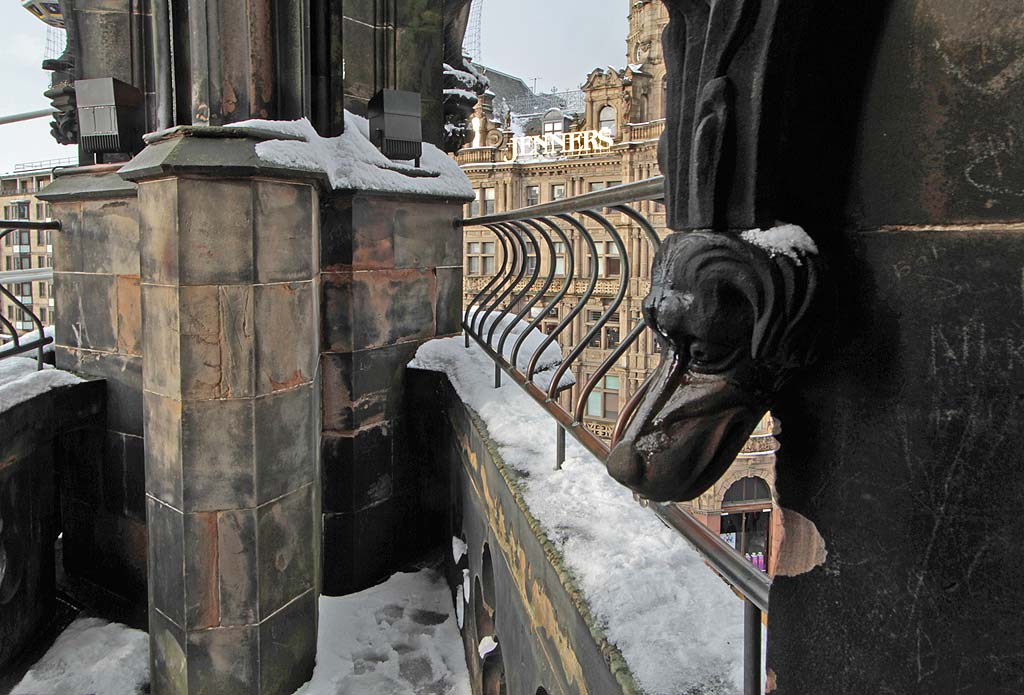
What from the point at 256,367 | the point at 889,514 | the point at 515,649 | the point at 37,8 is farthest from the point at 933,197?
the point at 37,8

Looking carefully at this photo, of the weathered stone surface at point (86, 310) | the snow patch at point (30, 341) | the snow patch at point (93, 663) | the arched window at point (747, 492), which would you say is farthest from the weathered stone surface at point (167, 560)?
the arched window at point (747, 492)

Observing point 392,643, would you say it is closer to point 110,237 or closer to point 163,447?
point 163,447

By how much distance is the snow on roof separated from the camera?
3.62 m

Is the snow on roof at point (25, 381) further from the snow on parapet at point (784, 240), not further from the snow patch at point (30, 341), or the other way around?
the snow on parapet at point (784, 240)

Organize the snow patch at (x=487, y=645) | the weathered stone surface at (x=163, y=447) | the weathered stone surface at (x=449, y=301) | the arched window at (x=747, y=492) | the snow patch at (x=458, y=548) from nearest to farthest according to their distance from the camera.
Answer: the snow patch at (x=487, y=645)
the weathered stone surface at (x=163, y=447)
the snow patch at (x=458, y=548)
the weathered stone surface at (x=449, y=301)
the arched window at (x=747, y=492)

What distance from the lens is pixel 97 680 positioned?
339cm

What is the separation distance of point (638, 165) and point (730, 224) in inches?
1069

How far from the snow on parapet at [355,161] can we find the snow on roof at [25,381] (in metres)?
1.77

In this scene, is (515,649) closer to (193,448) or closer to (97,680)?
(193,448)

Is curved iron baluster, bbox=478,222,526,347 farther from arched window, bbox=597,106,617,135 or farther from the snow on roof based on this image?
arched window, bbox=597,106,617,135

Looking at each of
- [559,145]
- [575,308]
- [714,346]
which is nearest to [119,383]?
[575,308]

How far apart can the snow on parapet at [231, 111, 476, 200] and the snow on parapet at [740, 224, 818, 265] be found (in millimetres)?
2522

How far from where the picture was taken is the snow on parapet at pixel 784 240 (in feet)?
2.75

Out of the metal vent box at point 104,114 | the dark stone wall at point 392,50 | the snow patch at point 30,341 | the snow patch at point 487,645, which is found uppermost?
the dark stone wall at point 392,50
